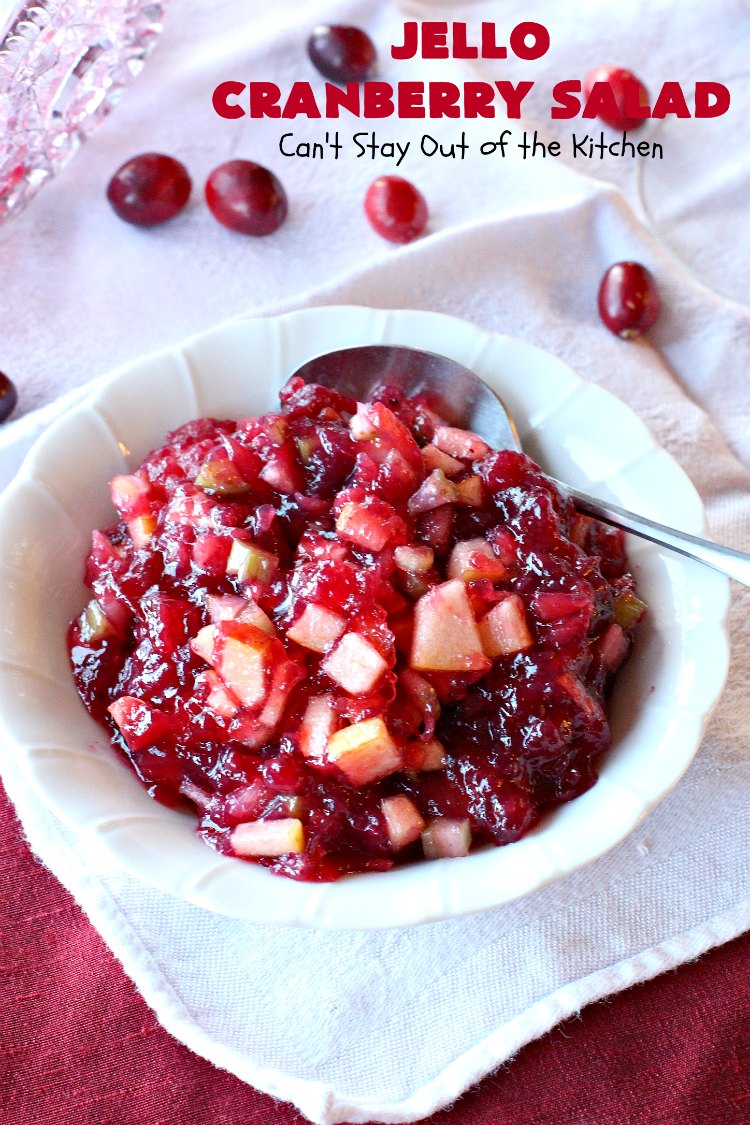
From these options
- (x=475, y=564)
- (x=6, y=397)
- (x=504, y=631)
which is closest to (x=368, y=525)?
(x=475, y=564)

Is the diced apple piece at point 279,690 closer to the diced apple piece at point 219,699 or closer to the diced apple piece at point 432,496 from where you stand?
the diced apple piece at point 219,699

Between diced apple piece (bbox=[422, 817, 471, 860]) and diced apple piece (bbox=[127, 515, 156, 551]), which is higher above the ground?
diced apple piece (bbox=[127, 515, 156, 551])

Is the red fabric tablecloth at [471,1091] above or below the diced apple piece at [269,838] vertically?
below

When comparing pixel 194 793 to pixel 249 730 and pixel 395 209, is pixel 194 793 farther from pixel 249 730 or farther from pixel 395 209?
pixel 395 209

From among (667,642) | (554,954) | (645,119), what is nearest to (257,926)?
(554,954)

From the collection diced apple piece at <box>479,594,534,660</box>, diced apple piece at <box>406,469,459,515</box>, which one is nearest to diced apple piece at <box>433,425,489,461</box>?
diced apple piece at <box>406,469,459,515</box>

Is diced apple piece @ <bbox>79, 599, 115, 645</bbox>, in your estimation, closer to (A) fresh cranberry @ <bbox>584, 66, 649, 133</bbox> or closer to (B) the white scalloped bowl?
(B) the white scalloped bowl

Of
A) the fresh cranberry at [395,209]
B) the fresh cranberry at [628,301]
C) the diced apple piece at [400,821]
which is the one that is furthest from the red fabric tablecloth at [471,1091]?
the fresh cranberry at [395,209]
